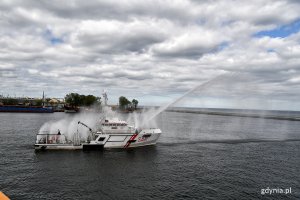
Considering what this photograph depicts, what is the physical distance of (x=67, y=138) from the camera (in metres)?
Result: 64.6

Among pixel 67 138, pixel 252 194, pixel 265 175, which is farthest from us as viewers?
pixel 67 138

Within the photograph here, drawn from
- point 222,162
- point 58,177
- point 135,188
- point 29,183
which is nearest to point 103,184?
point 135,188

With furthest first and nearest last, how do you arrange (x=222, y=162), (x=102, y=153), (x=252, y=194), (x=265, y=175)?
(x=102, y=153)
(x=222, y=162)
(x=265, y=175)
(x=252, y=194)

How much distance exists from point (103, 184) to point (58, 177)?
26.1 ft

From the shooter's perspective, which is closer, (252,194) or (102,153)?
(252,194)

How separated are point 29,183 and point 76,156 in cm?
1728

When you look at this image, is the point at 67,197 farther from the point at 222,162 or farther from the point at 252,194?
the point at 222,162

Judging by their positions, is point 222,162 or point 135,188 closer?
point 135,188

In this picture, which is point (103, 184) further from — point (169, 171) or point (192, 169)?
point (192, 169)

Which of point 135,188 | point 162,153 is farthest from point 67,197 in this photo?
point 162,153

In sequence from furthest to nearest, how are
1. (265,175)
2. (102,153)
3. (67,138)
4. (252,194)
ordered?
(67,138) < (102,153) < (265,175) < (252,194)

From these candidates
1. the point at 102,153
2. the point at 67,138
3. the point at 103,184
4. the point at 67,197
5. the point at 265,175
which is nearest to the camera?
the point at 67,197

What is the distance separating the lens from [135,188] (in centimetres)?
3709

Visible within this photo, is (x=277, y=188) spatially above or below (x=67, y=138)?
below
